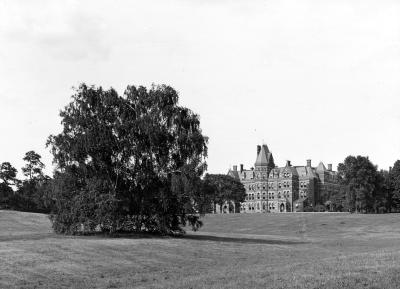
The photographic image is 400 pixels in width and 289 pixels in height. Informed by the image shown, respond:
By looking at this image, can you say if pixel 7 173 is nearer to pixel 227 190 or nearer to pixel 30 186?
pixel 30 186

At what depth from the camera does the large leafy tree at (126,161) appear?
165ft

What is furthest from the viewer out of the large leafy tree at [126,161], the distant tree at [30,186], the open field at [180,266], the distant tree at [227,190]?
the distant tree at [227,190]

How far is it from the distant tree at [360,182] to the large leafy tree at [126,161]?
81.0m

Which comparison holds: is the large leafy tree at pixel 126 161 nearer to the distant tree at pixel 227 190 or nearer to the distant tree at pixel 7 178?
the distant tree at pixel 7 178

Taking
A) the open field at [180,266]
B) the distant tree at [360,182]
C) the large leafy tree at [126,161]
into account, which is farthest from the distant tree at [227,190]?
the open field at [180,266]

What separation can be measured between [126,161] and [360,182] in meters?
86.6

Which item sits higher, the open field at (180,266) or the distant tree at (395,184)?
the distant tree at (395,184)

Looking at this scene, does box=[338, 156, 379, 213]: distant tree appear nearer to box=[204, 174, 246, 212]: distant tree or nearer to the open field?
box=[204, 174, 246, 212]: distant tree

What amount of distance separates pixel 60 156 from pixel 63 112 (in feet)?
13.6

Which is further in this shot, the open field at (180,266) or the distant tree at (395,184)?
the distant tree at (395,184)

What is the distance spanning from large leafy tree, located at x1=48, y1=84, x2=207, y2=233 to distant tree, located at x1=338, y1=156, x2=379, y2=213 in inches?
3189

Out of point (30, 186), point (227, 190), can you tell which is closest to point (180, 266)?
point (30, 186)

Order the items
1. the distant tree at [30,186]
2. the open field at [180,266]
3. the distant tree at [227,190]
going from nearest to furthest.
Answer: the open field at [180,266] < the distant tree at [30,186] < the distant tree at [227,190]

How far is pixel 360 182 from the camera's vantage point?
128 metres
